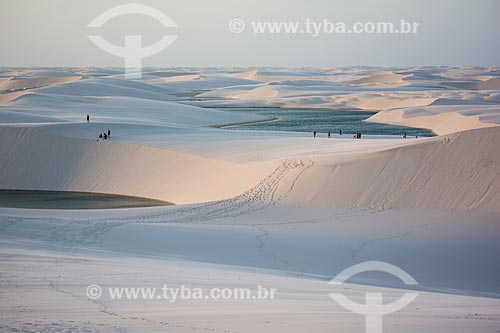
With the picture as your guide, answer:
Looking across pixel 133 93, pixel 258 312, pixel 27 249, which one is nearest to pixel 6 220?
pixel 27 249

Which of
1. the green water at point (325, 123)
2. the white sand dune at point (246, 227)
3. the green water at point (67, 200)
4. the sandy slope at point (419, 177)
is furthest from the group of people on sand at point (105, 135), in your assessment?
the green water at point (325, 123)

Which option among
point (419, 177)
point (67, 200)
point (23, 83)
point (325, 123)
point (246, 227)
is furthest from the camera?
point (23, 83)

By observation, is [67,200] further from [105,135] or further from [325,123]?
[325,123]

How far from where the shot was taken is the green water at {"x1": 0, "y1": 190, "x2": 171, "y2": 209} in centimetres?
2192

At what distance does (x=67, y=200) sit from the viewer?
915 inches

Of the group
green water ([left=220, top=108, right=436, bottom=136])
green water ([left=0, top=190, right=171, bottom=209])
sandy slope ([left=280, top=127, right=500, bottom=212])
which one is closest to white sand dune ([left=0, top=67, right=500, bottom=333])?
sandy slope ([left=280, top=127, right=500, bottom=212])

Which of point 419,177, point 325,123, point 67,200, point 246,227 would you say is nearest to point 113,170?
point 67,200

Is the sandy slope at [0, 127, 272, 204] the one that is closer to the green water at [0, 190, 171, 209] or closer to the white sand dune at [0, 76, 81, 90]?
the green water at [0, 190, 171, 209]

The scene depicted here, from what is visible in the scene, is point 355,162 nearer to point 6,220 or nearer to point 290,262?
point 290,262

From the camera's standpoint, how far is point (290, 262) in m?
12.9

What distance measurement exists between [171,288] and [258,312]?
62.3 inches

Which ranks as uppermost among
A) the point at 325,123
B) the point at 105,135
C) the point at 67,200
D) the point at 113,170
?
the point at 325,123

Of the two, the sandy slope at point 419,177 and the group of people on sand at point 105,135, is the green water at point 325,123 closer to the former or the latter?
the group of people on sand at point 105,135

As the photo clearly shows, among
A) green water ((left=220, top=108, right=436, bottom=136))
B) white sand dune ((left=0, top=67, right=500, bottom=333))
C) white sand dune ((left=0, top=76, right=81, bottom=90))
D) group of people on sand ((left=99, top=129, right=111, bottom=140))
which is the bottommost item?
white sand dune ((left=0, top=67, right=500, bottom=333))
